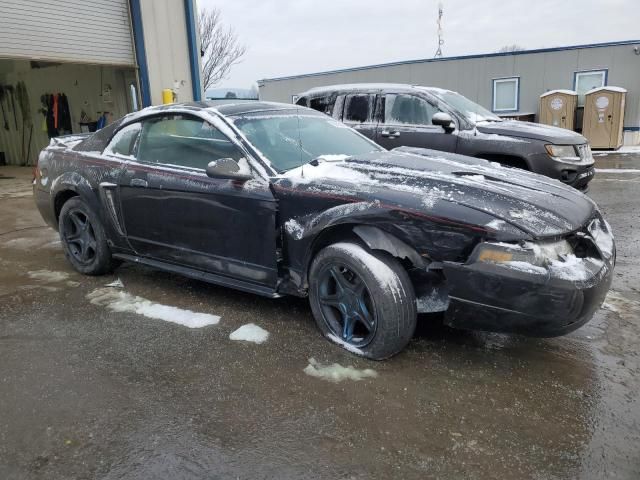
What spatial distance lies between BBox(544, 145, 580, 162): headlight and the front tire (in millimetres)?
4080

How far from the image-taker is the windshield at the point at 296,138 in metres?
3.55

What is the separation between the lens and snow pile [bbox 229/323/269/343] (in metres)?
3.39

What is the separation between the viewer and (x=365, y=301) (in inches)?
120

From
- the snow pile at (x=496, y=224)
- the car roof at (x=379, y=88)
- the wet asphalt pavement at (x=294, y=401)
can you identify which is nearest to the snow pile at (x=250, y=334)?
the wet asphalt pavement at (x=294, y=401)

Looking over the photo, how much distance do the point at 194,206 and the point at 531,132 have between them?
4.49 metres

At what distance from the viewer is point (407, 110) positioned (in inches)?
275

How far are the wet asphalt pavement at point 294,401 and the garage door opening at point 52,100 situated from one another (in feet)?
29.8

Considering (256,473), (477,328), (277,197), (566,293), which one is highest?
(277,197)

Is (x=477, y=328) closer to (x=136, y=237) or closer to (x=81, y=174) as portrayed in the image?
(x=136, y=237)

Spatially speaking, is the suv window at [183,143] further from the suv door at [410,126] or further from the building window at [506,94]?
the building window at [506,94]

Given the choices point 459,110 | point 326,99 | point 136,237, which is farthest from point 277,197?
point 326,99

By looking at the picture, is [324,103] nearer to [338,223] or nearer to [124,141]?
[124,141]

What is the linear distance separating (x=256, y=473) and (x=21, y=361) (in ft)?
6.18

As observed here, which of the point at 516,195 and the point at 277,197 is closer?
the point at 516,195
